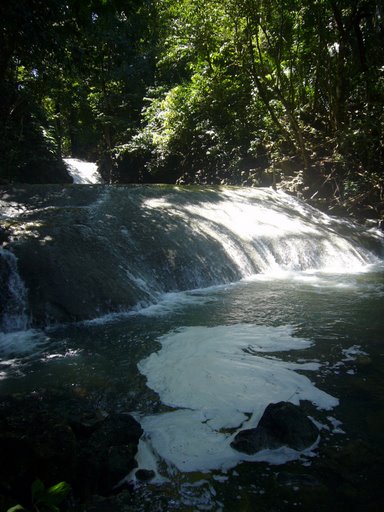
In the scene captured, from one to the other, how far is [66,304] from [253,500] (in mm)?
3965

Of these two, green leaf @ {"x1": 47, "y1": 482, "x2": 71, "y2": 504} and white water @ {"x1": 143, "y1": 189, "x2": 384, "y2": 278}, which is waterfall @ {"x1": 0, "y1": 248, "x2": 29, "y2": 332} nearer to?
green leaf @ {"x1": 47, "y1": 482, "x2": 71, "y2": 504}

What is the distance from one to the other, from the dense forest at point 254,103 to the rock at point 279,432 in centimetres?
890

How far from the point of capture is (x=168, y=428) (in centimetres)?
336

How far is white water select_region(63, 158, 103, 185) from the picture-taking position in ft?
75.8

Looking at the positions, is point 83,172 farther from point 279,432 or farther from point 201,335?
point 279,432

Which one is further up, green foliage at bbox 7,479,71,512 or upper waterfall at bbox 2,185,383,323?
upper waterfall at bbox 2,185,383,323

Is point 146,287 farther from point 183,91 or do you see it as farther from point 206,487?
point 183,91

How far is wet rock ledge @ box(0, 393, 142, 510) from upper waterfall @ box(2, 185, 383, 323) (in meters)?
2.94

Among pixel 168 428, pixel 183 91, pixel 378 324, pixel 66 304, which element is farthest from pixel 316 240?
pixel 183 91

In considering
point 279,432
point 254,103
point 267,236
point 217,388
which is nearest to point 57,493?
point 279,432

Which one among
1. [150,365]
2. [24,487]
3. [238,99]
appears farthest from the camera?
[238,99]

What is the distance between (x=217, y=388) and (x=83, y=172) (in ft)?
71.5

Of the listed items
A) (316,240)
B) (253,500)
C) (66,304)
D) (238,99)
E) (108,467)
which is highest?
(238,99)

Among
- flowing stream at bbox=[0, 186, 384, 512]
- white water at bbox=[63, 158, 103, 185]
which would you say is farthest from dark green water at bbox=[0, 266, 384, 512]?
white water at bbox=[63, 158, 103, 185]
